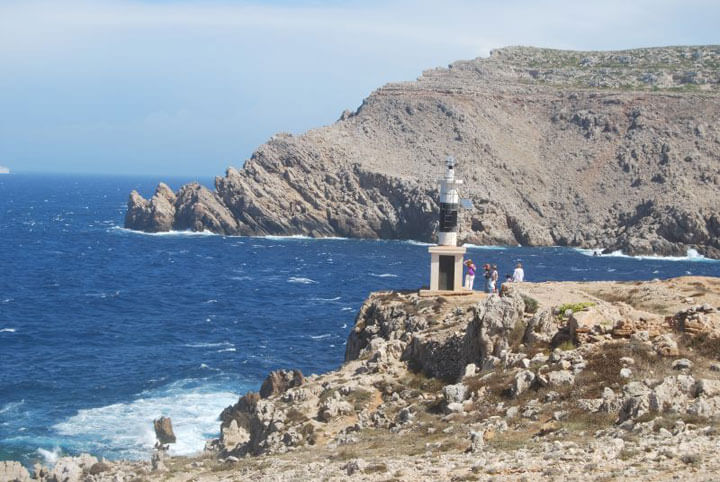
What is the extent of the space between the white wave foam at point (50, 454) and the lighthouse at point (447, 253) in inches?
641

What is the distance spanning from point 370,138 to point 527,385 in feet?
409

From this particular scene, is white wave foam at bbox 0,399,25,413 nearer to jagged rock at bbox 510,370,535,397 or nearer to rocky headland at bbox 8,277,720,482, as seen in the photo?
rocky headland at bbox 8,277,720,482

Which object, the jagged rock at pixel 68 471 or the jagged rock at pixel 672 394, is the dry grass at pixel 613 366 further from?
the jagged rock at pixel 68 471

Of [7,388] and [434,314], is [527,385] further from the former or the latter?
[7,388]

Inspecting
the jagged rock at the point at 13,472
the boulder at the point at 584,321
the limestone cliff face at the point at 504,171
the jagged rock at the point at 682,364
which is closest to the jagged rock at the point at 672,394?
the jagged rock at the point at 682,364

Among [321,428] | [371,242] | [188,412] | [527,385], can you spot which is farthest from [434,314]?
[371,242]

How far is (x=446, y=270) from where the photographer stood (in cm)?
3397

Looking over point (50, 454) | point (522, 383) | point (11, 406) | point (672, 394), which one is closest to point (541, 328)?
point (522, 383)

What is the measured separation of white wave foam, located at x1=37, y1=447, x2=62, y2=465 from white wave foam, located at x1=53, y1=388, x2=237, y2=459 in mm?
949

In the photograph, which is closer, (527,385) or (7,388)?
(527,385)

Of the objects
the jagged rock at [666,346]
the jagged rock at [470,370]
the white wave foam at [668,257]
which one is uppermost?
the jagged rock at [666,346]

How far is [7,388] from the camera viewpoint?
43.5 m

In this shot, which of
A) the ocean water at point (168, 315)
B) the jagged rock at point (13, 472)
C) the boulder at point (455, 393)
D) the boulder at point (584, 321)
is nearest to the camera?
the boulder at point (455, 393)

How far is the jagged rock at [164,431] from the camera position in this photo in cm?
3631
